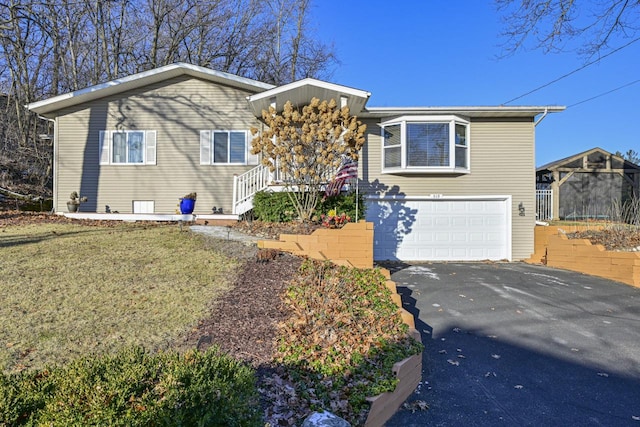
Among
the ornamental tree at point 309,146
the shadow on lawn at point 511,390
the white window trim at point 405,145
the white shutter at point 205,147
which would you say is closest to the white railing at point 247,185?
the white shutter at point 205,147

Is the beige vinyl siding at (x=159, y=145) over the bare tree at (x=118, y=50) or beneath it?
beneath

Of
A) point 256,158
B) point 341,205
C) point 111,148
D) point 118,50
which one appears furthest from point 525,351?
point 118,50

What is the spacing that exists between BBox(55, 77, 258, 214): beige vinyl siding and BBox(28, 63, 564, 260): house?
0.03 meters

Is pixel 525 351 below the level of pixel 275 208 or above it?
below

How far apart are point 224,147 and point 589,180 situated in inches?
677

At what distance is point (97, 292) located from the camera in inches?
186

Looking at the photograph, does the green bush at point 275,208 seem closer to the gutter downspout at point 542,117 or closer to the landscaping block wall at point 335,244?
the landscaping block wall at point 335,244

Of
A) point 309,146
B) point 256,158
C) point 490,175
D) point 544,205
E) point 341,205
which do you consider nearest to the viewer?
point 309,146

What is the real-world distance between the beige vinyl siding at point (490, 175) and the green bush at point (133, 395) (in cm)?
957

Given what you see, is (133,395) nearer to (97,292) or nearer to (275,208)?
(97,292)

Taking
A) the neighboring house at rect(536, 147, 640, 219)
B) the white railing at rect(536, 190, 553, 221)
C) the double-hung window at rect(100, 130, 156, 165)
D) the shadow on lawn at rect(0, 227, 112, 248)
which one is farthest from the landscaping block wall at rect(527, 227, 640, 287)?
the double-hung window at rect(100, 130, 156, 165)

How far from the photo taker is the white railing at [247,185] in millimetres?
10805

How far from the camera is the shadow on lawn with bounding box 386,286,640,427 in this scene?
3309mm

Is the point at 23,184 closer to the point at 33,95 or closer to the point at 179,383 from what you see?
the point at 33,95
